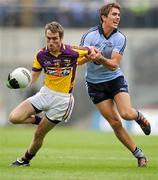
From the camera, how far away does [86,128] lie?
29.1 meters

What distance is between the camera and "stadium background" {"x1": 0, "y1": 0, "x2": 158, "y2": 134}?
29500 mm

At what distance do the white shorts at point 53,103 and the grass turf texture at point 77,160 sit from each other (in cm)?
82

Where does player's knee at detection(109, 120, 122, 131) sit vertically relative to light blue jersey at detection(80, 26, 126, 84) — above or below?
below

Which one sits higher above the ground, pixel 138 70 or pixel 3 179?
pixel 3 179

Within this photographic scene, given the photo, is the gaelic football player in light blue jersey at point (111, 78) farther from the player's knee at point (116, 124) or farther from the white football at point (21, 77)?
the white football at point (21, 77)

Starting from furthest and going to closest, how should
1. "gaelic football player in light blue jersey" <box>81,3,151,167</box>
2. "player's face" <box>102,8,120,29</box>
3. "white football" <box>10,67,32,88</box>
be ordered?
1. "player's face" <box>102,8,120,29</box>
2. "gaelic football player in light blue jersey" <box>81,3,151,167</box>
3. "white football" <box>10,67,32,88</box>

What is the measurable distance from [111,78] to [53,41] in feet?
4.81

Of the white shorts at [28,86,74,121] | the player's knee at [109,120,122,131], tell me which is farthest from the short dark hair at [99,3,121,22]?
the player's knee at [109,120,122,131]

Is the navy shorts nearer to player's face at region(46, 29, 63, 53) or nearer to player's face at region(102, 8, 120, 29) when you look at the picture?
player's face at region(102, 8, 120, 29)

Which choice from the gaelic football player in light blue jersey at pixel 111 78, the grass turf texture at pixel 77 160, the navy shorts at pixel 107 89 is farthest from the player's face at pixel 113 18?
the grass turf texture at pixel 77 160

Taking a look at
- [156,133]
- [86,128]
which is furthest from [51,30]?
[86,128]

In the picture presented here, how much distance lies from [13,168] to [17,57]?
17621 mm

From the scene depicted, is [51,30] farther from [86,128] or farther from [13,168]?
[86,128]

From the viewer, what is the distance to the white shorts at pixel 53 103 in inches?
511
